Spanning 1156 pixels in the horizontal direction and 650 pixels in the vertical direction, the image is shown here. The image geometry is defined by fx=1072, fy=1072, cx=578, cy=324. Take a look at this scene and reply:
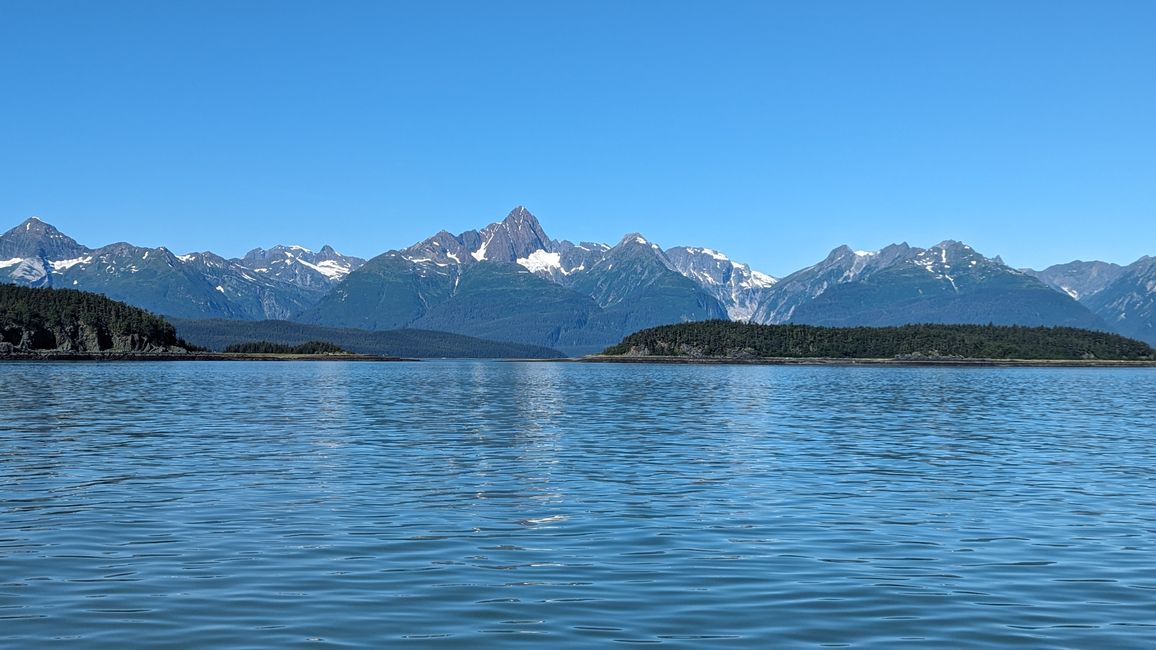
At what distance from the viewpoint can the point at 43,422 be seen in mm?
67438

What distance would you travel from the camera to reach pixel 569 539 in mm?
28969

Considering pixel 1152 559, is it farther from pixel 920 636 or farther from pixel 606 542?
pixel 606 542

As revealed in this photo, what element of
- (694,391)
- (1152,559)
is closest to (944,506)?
(1152,559)

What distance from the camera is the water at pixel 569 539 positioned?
65.5 ft

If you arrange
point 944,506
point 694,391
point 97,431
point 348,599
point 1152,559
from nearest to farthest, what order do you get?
point 348,599, point 1152,559, point 944,506, point 97,431, point 694,391

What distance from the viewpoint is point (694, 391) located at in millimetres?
135625

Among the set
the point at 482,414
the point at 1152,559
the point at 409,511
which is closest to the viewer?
the point at 1152,559

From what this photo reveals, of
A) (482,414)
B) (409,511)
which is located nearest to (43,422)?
(482,414)

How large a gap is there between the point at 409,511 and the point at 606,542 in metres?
7.98

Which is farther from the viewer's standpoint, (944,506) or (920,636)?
(944,506)

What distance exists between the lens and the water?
1997 centimetres

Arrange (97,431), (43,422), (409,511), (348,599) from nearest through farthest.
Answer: (348,599), (409,511), (97,431), (43,422)

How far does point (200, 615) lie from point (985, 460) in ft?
135

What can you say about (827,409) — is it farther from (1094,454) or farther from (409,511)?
(409,511)
